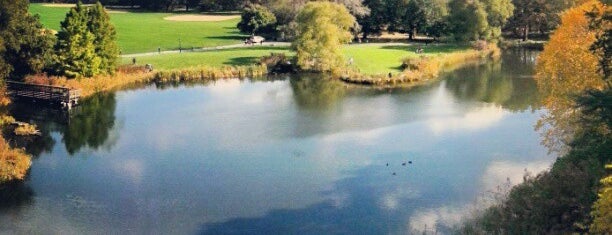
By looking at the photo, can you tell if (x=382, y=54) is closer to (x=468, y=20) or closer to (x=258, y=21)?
(x=468, y=20)

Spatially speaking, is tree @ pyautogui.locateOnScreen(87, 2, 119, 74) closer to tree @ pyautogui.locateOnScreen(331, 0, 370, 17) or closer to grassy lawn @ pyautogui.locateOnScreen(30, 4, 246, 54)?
grassy lawn @ pyautogui.locateOnScreen(30, 4, 246, 54)

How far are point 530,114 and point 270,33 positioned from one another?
1882 inches

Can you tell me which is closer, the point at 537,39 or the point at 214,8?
the point at 537,39

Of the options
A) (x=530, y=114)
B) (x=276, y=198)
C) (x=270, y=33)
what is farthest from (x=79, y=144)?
(x=270, y=33)

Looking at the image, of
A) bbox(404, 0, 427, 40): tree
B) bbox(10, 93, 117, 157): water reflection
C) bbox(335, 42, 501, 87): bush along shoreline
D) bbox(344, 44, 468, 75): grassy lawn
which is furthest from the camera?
bbox(404, 0, 427, 40): tree

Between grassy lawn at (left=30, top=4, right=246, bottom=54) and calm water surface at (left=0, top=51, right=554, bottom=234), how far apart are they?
24665 mm

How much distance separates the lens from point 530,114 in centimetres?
4619

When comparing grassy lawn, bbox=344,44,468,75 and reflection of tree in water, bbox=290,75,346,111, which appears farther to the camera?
grassy lawn, bbox=344,44,468,75

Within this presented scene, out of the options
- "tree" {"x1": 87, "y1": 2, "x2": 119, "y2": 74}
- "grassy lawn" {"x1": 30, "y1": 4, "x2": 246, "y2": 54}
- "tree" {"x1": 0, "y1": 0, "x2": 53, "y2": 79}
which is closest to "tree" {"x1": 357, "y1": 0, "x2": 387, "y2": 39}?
"grassy lawn" {"x1": 30, "y1": 4, "x2": 246, "y2": 54}

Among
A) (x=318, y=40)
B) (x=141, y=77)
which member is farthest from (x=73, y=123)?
(x=318, y=40)

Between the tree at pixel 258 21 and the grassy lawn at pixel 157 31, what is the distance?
5.78 ft

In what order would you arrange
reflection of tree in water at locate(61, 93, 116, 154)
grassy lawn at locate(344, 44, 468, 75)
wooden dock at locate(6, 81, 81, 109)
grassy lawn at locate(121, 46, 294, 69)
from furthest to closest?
grassy lawn at locate(344, 44, 468, 75), grassy lawn at locate(121, 46, 294, 69), wooden dock at locate(6, 81, 81, 109), reflection of tree in water at locate(61, 93, 116, 154)

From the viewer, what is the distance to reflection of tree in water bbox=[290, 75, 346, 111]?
50250mm

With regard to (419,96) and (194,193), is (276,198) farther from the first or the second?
(419,96)
